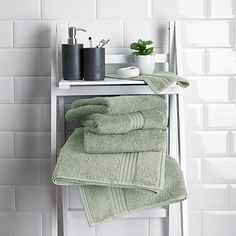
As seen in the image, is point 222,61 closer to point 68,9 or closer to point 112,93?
point 112,93

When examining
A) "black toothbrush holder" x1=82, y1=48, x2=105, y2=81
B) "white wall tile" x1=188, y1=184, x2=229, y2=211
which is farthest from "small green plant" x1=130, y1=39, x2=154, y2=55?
"white wall tile" x1=188, y1=184, x2=229, y2=211

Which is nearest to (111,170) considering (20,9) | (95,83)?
(95,83)

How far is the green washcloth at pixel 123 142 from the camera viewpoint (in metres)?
1.57

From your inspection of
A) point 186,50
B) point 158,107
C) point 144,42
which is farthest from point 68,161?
point 186,50

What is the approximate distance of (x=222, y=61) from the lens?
1845 millimetres

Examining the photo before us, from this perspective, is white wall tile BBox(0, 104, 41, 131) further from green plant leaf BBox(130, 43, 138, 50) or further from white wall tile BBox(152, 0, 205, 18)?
white wall tile BBox(152, 0, 205, 18)

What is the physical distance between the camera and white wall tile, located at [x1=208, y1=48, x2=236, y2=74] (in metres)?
1.84

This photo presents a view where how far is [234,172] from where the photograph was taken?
6.20ft

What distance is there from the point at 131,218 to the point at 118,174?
0.41 m

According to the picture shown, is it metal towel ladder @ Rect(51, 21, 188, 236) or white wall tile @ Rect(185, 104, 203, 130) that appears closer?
metal towel ladder @ Rect(51, 21, 188, 236)

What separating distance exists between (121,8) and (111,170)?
0.55m

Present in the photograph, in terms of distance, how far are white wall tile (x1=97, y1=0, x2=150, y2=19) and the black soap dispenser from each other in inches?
6.4

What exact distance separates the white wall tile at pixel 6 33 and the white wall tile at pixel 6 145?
283 mm

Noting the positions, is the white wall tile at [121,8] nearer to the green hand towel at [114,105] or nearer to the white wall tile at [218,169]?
the green hand towel at [114,105]
